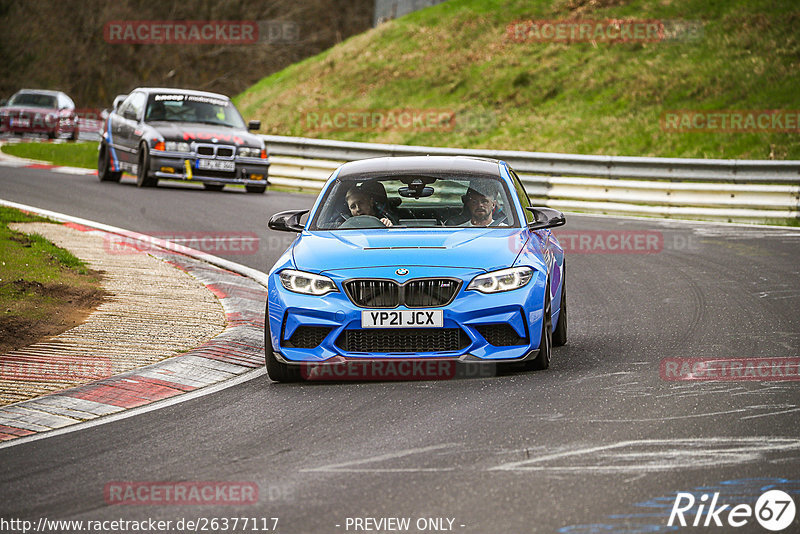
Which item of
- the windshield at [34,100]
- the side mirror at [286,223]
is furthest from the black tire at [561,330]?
the windshield at [34,100]

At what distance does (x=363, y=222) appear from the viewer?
9039 mm

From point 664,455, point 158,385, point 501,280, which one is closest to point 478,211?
point 501,280

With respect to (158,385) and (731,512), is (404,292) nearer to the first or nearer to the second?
(158,385)

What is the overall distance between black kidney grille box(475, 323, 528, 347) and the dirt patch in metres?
3.54

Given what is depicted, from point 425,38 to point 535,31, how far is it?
3990 mm

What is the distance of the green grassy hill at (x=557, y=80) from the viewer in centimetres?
2780

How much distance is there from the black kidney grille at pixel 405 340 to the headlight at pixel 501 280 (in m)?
0.33

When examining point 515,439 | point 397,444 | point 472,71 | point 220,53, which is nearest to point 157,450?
point 397,444

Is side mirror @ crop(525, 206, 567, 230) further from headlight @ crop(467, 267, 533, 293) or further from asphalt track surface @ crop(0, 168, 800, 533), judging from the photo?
asphalt track surface @ crop(0, 168, 800, 533)

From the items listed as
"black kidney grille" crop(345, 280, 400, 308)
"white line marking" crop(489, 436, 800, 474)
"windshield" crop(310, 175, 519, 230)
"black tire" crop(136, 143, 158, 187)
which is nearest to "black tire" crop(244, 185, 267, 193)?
"black tire" crop(136, 143, 158, 187)

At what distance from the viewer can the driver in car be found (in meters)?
9.20

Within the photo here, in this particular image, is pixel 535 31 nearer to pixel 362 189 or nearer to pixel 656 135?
pixel 656 135

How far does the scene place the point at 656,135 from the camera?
27219mm

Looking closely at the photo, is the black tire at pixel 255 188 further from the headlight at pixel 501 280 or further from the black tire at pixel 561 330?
the headlight at pixel 501 280
